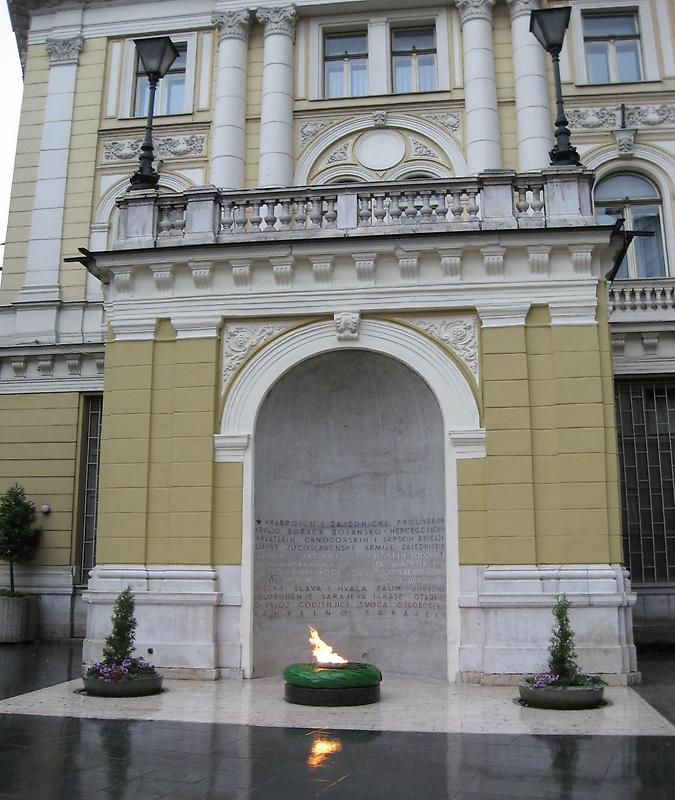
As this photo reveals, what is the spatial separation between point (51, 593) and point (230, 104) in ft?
43.6

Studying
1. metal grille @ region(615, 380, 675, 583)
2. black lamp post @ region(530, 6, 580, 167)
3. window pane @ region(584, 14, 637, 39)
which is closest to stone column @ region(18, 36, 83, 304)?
black lamp post @ region(530, 6, 580, 167)

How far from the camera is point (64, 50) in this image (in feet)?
Result: 79.4

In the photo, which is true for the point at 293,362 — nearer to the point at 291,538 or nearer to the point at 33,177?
the point at 291,538

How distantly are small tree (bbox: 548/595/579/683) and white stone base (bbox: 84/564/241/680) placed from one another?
4807mm

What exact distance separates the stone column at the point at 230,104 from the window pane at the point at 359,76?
9.74 ft

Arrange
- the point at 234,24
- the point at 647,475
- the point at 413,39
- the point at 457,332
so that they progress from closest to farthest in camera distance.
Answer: the point at 457,332 → the point at 647,475 → the point at 234,24 → the point at 413,39

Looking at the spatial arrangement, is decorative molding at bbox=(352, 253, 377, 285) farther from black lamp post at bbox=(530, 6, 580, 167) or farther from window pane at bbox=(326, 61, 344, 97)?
window pane at bbox=(326, 61, 344, 97)

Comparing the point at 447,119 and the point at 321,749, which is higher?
the point at 447,119

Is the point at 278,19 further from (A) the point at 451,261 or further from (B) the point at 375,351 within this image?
(B) the point at 375,351

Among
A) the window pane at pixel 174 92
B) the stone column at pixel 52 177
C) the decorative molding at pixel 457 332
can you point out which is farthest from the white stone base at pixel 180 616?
the window pane at pixel 174 92

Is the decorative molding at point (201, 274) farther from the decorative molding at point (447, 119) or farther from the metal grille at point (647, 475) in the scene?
the decorative molding at point (447, 119)

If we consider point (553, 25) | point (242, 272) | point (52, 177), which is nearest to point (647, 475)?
point (553, 25)

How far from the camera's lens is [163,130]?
23203 mm

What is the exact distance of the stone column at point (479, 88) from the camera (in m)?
21.5
